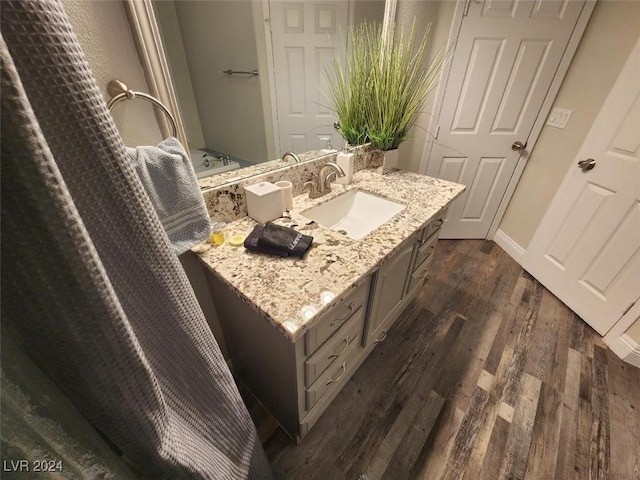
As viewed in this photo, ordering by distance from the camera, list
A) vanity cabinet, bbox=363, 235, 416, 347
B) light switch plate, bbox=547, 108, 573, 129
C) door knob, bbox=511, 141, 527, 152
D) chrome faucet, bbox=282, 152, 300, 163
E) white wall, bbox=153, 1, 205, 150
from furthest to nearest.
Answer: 1. door knob, bbox=511, 141, 527, 152
2. light switch plate, bbox=547, 108, 573, 129
3. chrome faucet, bbox=282, 152, 300, 163
4. vanity cabinet, bbox=363, 235, 416, 347
5. white wall, bbox=153, 1, 205, 150

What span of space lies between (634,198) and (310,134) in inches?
68.6

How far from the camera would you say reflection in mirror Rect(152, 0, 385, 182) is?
0.80 metres

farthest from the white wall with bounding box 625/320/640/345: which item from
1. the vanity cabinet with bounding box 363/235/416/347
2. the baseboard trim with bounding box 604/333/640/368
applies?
the vanity cabinet with bounding box 363/235/416/347

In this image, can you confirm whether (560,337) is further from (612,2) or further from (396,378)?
(612,2)

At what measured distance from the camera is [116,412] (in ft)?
Answer: 1.22

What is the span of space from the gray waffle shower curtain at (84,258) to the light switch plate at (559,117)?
2402 mm

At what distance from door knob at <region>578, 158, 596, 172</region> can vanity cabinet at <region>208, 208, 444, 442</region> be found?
3.45ft

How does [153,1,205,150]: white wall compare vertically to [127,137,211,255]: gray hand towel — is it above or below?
above

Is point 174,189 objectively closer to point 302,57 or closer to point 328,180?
point 328,180

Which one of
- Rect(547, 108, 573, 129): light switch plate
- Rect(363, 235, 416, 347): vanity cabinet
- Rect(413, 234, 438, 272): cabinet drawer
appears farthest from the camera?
Rect(547, 108, 573, 129): light switch plate

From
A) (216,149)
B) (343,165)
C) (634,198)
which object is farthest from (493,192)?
(216,149)

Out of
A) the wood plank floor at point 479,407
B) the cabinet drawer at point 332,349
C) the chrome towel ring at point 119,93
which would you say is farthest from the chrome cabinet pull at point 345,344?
the chrome towel ring at point 119,93

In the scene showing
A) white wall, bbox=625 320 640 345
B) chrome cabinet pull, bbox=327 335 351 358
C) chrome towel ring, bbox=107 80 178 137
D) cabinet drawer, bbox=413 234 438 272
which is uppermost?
chrome towel ring, bbox=107 80 178 137

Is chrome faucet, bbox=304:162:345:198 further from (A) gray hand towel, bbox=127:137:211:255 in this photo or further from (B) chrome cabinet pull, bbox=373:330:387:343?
(B) chrome cabinet pull, bbox=373:330:387:343
